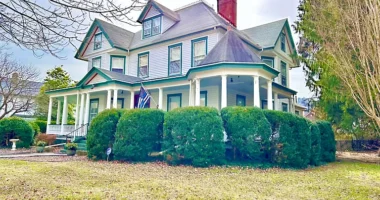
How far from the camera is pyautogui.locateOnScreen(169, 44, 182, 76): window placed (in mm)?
16406

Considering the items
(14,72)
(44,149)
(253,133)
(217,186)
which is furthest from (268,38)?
(14,72)

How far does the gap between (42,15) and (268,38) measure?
51.4 ft

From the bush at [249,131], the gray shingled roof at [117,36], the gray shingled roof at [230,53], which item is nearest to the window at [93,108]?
A: the gray shingled roof at [117,36]

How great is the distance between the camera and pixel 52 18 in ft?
14.1

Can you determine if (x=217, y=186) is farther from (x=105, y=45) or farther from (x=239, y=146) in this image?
(x=105, y=45)

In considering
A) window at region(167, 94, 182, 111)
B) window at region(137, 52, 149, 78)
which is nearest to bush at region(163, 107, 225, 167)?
window at region(167, 94, 182, 111)

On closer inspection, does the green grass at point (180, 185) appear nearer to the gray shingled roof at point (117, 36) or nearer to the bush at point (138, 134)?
the bush at point (138, 134)

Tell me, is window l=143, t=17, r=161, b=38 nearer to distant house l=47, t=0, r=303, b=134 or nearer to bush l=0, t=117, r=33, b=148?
distant house l=47, t=0, r=303, b=134

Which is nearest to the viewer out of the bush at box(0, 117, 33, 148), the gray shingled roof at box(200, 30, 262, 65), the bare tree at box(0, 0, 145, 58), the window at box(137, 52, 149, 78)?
the bare tree at box(0, 0, 145, 58)

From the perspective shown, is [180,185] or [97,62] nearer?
[180,185]

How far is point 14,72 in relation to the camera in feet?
75.8

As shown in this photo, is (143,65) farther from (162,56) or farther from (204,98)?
(204,98)

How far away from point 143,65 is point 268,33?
874 cm

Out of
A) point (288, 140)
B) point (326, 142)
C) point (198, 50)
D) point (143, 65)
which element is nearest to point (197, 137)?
point (288, 140)
